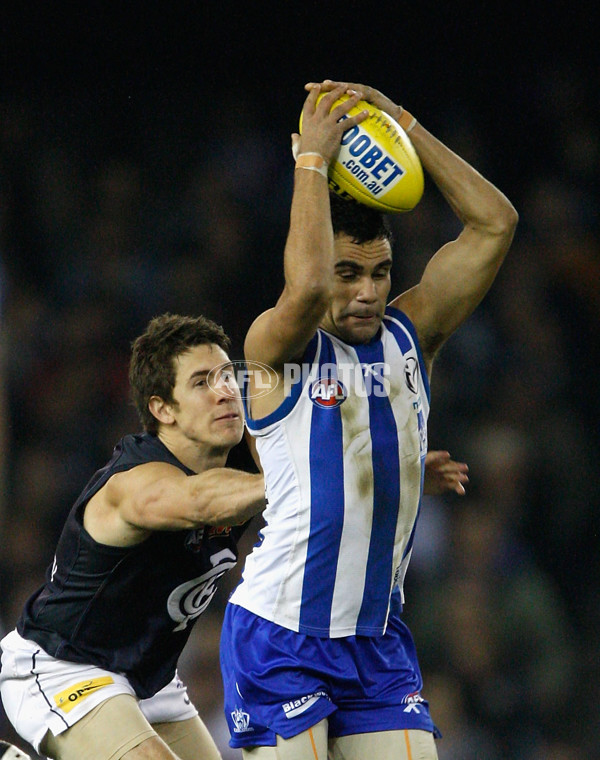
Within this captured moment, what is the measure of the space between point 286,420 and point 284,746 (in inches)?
34.3

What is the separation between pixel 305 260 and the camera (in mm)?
2715

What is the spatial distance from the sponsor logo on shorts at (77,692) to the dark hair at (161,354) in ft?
2.89

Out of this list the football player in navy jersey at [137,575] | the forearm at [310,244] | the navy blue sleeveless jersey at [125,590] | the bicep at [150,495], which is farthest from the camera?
the navy blue sleeveless jersey at [125,590]

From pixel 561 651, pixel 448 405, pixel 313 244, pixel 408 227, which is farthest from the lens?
pixel 408 227

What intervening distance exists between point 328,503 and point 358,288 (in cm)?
62

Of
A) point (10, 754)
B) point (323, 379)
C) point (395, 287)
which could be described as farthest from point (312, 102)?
point (395, 287)

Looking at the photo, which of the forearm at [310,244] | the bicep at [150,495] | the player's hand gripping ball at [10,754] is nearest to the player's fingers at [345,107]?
the forearm at [310,244]

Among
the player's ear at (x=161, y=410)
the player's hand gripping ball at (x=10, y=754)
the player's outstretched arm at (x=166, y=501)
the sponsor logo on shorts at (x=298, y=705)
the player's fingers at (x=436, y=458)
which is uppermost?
the player's ear at (x=161, y=410)

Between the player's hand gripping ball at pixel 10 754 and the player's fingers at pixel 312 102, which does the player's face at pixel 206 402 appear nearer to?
the player's fingers at pixel 312 102

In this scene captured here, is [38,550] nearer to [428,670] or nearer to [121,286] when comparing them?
[121,286]

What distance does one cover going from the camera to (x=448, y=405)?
6566mm

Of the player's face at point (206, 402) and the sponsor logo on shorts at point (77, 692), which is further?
the player's face at point (206, 402)

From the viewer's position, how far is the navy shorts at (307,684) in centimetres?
280

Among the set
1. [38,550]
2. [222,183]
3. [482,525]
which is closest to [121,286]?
[222,183]
